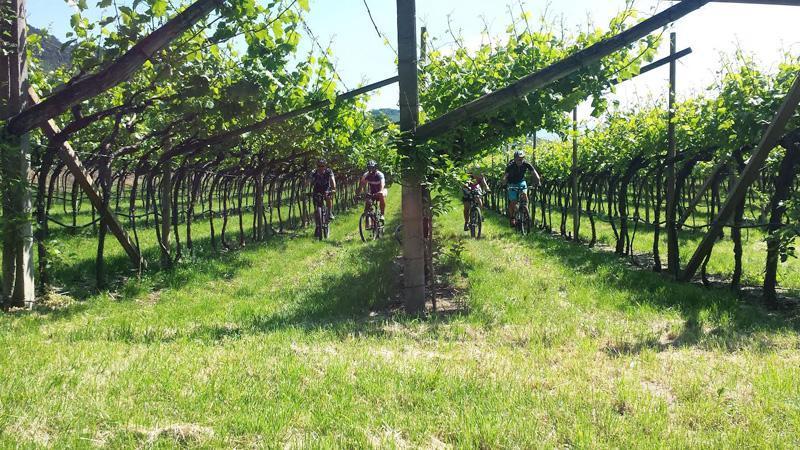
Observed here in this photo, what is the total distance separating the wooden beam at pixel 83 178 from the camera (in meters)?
6.63

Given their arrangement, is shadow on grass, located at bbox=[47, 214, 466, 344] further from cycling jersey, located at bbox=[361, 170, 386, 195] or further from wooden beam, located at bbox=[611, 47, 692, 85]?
wooden beam, located at bbox=[611, 47, 692, 85]

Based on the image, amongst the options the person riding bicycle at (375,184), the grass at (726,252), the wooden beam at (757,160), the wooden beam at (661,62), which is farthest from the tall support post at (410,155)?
the person riding bicycle at (375,184)

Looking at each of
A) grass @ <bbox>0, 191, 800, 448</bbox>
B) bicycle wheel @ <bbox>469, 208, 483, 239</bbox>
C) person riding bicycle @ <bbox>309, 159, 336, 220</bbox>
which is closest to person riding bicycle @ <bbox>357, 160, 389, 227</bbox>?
person riding bicycle @ <bbox>309, 159, 336, 220</bbox>

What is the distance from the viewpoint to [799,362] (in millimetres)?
4059

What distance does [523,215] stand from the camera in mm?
13500

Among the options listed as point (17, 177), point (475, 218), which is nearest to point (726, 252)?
point (475, 218)

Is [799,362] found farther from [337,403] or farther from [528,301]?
[337,403]

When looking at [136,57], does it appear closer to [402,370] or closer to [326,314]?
[326,314]

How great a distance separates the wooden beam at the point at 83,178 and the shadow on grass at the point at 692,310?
6503 mm

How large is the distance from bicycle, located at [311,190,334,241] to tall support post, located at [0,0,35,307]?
7.17 m

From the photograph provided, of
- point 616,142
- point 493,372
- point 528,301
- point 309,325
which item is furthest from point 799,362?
point 616,142

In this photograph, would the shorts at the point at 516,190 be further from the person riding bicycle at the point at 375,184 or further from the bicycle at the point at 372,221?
the bicycle at the point at 372,221

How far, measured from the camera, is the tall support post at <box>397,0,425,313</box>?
19.5ft

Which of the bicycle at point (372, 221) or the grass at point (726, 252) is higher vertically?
the bicycle at point (372, 221)
